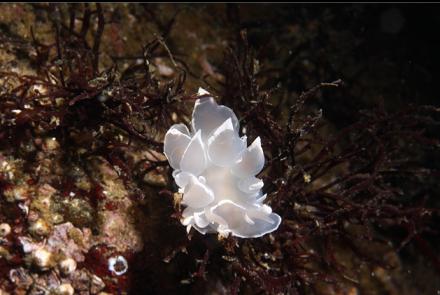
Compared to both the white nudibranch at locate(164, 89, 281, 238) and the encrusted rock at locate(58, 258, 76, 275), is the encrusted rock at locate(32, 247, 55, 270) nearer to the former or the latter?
the encrusted rock at locate(58, 258, 76, 275)

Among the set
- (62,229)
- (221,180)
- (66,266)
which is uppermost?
(221,180)

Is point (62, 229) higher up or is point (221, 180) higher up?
point (221, 180)

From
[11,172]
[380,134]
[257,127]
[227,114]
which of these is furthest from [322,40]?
[11,172]

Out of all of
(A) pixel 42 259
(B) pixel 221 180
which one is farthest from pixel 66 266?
(B) pixel 221 180

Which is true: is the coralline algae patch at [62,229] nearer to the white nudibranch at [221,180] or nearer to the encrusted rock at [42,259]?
the encrusted rock at [42,259]

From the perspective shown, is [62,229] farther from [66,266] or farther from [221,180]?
[221,180]

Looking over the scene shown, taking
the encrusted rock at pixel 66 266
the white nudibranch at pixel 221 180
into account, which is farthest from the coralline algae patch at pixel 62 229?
the white nudibranch at pixel 221 180
